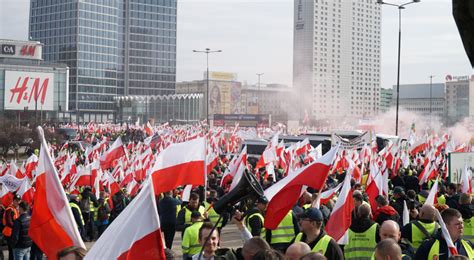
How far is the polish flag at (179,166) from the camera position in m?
8.89

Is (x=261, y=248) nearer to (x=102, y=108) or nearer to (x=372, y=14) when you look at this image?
(x=102, y=108)

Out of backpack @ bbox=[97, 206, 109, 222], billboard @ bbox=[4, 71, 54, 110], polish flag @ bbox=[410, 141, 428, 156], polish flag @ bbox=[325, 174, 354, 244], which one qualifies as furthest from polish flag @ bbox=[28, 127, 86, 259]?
billboard @ bbox=[4, 71, 54, 110]

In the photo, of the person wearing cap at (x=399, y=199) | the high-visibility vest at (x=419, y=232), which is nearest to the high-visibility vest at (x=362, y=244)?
the high-visibility vest at (x=419, y=232)

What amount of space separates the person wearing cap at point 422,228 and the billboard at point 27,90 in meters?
82.7

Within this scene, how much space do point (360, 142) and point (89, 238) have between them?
18.2 metres

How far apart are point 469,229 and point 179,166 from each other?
3645mm

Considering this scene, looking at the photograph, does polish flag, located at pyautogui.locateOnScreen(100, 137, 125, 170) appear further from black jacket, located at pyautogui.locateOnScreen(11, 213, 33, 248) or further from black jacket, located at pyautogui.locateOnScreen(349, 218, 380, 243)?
black jacket, located at pyautogui.locateOnScreen(349, 218, 380, 243)

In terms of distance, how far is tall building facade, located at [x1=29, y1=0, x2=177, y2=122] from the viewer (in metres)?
124

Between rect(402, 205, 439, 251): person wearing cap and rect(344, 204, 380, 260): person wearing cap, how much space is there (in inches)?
14.4

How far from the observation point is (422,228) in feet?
25.4

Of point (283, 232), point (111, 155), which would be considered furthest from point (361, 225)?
point (111, 155)

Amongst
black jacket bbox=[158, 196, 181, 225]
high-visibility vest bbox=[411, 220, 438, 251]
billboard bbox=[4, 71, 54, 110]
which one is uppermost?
billboard bbox=[4, 71, 54, 110]

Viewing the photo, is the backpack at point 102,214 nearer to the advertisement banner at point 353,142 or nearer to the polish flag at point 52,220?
the polish flag at point 52,220

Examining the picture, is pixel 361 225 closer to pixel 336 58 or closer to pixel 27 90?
pixel 27 90
